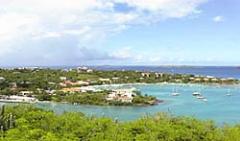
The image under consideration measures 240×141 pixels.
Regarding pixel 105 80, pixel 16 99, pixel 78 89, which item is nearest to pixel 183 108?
pixel 78 89

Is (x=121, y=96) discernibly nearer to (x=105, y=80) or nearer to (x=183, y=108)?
(x=183, y=108)

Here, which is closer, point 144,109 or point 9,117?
point 9,117

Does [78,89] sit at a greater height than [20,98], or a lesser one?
greater

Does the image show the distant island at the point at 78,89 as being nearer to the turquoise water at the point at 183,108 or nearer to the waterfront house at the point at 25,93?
the waterfront house at the point at 25,93

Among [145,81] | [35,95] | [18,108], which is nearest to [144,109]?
[35,95]

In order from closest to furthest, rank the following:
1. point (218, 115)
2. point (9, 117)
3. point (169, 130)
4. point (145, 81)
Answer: point (169, 130)
point (9, 117)
point (218, 115)
point (145, 81)

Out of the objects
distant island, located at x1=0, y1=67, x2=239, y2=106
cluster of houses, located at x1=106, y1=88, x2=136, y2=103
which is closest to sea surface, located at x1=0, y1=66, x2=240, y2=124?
distant island, located at x1=0, y1=67, x2=239, y2=106

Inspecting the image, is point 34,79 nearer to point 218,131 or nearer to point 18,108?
point 18,108

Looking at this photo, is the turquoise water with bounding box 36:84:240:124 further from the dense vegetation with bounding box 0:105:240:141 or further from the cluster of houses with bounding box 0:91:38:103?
the dense vegetation with bounding box 0:105:240:141
